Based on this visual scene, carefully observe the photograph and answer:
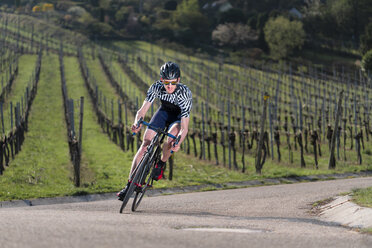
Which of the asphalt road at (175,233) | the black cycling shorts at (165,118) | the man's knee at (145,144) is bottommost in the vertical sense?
the asphalt road at (175,233)

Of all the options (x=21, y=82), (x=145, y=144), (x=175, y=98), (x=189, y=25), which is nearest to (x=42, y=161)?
(x=145, y=144)

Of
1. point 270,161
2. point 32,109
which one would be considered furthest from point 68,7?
point 270,161

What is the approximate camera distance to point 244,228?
7.24 metres

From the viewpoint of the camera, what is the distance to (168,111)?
10.1 meters

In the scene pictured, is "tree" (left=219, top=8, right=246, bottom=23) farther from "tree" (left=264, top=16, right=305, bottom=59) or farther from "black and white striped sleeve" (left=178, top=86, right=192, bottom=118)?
"black and white striped sleeve" (left=178, top=86, right=192, bottom=118)

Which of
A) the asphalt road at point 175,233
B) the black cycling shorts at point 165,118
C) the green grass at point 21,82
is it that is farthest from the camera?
the green grass at point 21,82

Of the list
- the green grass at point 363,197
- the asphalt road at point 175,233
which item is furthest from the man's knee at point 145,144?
the green grass at point 363,197

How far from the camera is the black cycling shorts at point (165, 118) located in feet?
32.8

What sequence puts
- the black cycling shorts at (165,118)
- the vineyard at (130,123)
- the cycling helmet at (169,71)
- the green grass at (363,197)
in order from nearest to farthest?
the green grass at (363,197), the cycling helmet at (169,71), the black cycling shorts at (165,118), the vineyard at (130,123)

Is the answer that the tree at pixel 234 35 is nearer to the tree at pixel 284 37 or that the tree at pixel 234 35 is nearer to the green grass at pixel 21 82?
the tree at pixel 284 37

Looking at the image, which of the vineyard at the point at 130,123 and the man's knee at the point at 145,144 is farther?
the vineyard at the point at 130,123

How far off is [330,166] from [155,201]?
13.0 m

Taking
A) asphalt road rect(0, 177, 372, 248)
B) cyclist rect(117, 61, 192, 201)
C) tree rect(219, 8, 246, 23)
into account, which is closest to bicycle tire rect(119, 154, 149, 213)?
cyclist rect(117, 61, 192, 201)

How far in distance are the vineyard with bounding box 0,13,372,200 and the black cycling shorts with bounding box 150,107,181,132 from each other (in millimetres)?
6210
